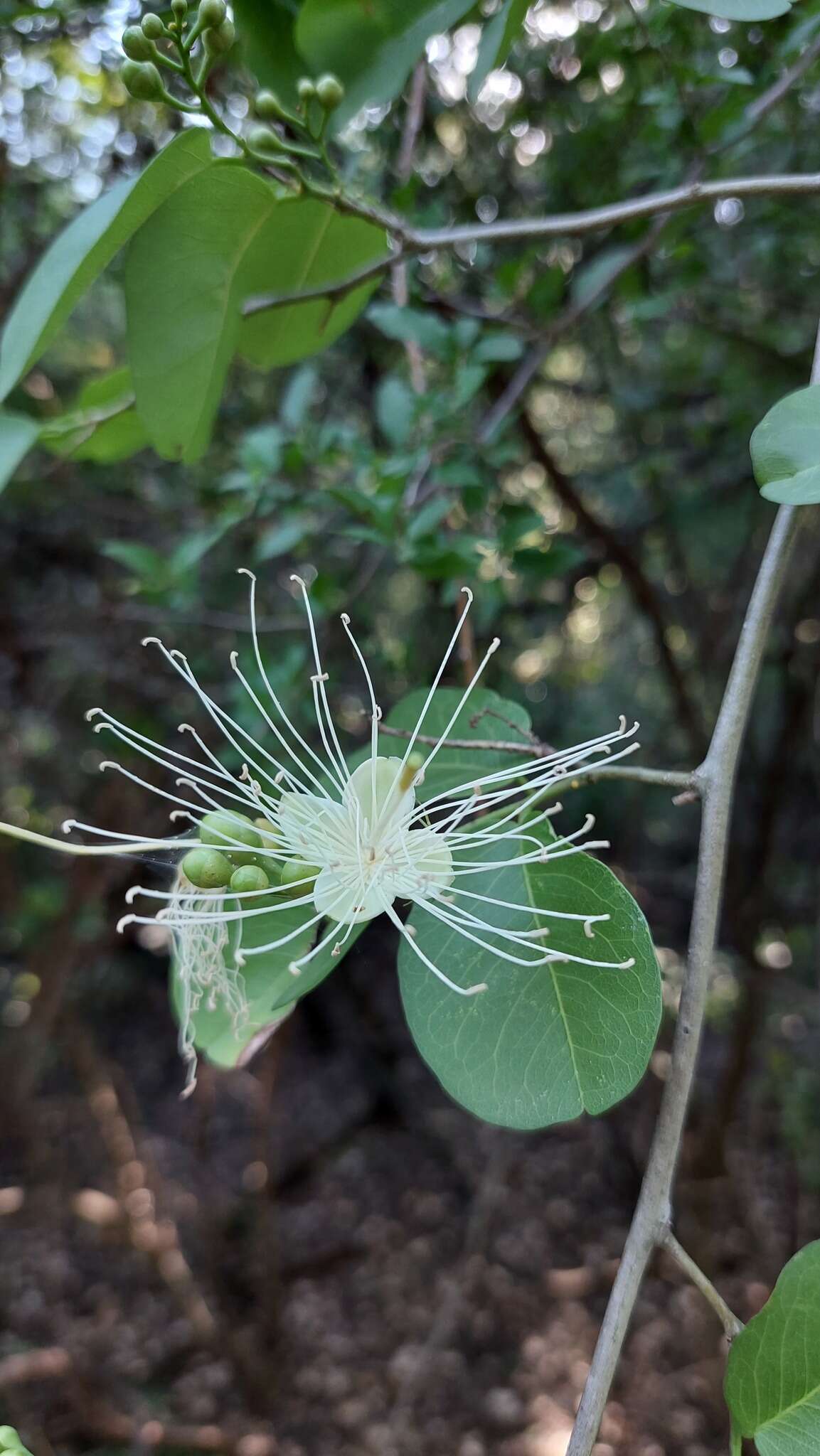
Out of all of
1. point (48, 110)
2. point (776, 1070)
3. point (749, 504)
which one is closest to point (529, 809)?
point (749, 504)

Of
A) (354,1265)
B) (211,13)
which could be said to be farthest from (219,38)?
(354,1265)

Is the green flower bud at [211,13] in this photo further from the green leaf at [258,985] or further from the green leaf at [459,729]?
the green leaf at [258,985]

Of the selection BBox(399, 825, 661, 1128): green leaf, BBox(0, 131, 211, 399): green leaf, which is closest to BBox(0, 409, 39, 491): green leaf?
BBox(0, 131, 211, 399): green leaf

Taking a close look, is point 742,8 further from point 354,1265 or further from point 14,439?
point 354,1265

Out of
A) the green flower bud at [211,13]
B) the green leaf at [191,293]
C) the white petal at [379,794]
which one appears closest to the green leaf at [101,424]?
the green leaf at [191,293]

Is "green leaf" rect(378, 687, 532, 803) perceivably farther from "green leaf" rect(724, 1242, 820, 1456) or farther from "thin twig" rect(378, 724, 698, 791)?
"green leaf" rect(724, 1242, 820, 1456)

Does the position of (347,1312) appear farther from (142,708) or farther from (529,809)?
(529,809)
